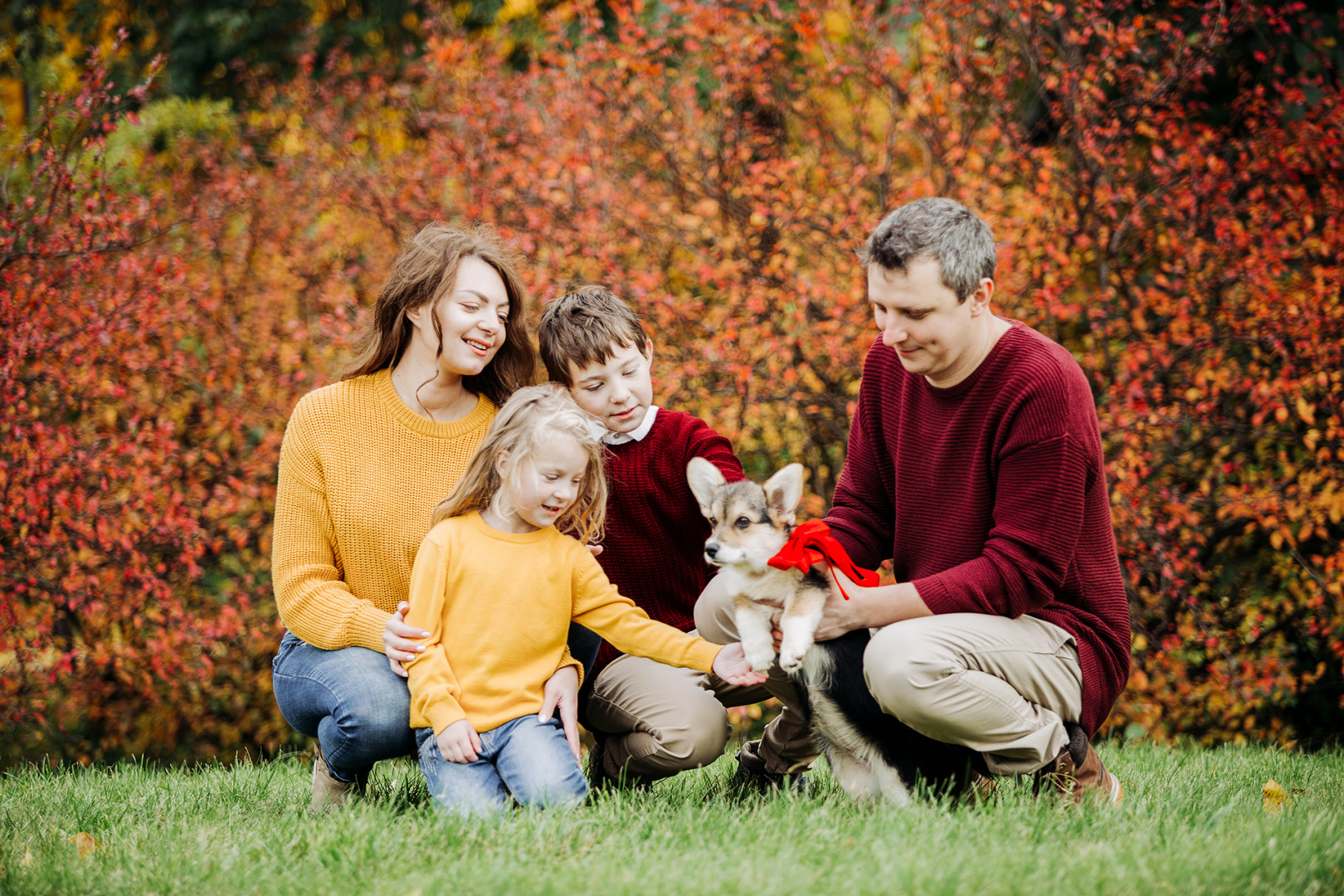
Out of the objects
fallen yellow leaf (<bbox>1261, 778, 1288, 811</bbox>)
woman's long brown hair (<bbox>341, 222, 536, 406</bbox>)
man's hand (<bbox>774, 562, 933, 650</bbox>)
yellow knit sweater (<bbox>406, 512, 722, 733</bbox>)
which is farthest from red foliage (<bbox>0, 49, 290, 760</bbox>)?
fallen yellow leaf (<bbox>1261, 778, 1288, 811</bbox>)

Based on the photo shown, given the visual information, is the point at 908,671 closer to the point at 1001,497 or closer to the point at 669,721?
the point at 1001,497

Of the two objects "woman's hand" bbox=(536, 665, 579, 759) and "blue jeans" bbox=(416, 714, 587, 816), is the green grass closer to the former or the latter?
"blue jeans" bbox=(416, 714, 587, 816)

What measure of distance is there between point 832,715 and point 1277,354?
405cm

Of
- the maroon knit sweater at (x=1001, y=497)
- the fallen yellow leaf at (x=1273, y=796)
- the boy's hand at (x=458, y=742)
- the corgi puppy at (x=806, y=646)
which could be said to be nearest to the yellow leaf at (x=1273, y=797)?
Answer: the fallen yellow leaf at (x=1273, y=796)

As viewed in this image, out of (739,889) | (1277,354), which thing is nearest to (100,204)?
(739,889)

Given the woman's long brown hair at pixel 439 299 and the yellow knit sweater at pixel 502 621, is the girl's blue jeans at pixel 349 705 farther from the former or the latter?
the woman's long brown hair at pixel 439 299

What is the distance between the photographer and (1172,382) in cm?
571

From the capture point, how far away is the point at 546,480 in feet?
9.76

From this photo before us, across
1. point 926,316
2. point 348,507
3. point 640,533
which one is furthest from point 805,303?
point 348,507

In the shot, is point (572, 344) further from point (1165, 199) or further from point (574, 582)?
point (1165, 199)

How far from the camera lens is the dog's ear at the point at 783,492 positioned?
2.89 m

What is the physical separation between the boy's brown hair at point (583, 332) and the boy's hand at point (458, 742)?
1145 mm

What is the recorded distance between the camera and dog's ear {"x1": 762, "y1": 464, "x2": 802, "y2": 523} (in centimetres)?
289

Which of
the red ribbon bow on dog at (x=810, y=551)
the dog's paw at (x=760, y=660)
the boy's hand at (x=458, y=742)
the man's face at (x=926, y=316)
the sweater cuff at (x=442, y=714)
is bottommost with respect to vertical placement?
the boy's hand at (x=458, y=742)
